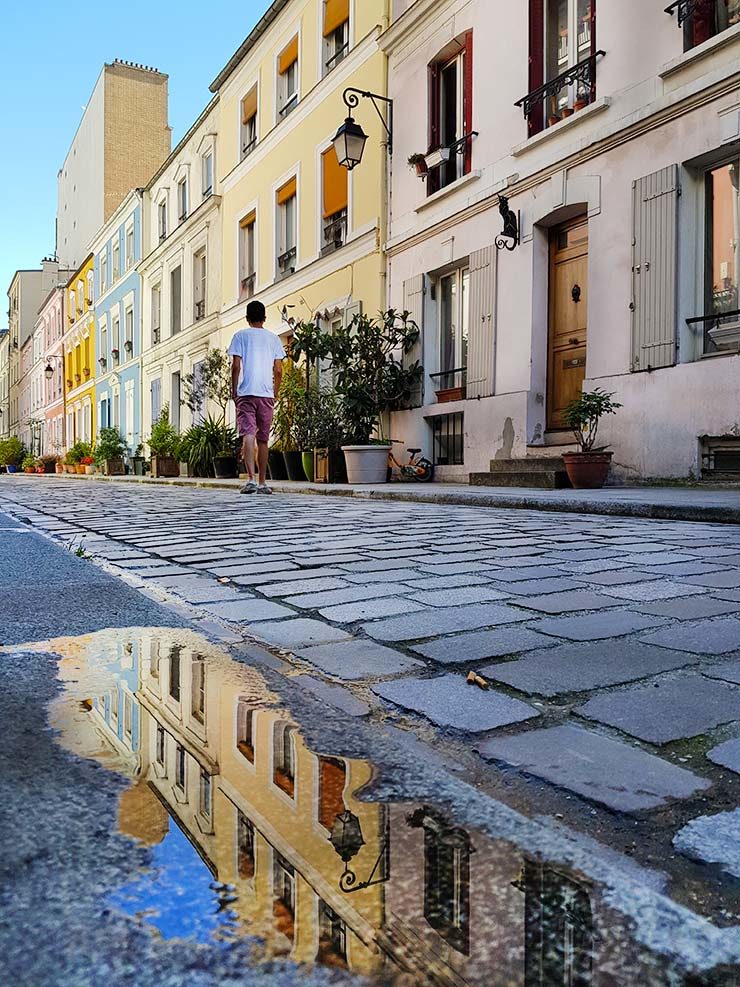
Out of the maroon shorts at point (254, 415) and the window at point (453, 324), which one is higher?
the window at point (453, 324)

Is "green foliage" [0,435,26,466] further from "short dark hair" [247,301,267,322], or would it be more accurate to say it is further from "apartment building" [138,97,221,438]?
"short dark hair" [247,301,267,322]

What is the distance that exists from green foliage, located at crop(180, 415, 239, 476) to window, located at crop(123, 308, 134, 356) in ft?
39.4

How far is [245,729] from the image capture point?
150cm

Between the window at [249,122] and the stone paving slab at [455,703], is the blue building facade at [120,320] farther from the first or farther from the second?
the stone paving slab at [455,703]

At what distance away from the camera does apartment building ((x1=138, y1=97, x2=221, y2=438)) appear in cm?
2167

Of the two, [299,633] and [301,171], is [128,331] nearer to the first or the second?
[301,171]

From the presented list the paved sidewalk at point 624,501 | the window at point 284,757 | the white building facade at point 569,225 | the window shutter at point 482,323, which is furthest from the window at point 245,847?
the window shutter at point 482,323

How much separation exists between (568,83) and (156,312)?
62.5ft

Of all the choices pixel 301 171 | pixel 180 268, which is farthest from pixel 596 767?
pixel 180 268

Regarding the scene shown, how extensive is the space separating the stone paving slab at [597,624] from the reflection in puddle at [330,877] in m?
1.12

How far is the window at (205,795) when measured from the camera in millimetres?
1114

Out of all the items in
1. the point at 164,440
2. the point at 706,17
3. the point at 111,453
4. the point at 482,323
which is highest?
the point at 706,17

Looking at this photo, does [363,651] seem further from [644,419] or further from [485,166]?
[485,166]

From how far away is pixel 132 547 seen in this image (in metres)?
4.69
